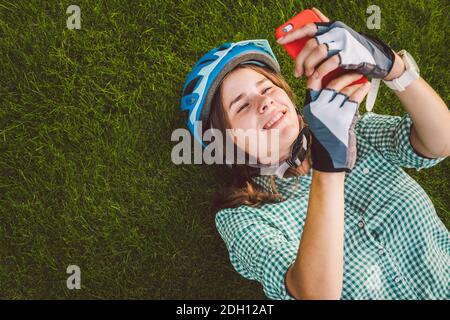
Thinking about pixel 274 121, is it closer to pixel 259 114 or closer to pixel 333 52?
pixel 259 114

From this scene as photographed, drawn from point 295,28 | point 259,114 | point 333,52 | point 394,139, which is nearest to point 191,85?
point 259,114

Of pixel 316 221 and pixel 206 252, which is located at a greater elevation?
pixel 316 221

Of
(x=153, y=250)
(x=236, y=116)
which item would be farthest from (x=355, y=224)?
(x=153, y=250)

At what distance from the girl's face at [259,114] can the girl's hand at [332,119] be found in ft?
0.99

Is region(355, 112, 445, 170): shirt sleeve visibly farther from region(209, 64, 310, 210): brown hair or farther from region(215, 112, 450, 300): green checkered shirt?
region(209, 64, 310, 210): brown hair

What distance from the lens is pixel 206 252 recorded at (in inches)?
104

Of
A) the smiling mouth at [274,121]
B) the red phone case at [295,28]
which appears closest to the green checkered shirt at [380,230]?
the smiling mouth at [274,121]

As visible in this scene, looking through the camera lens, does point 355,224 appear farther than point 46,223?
No

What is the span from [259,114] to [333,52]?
0.42 meters

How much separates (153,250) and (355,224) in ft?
3.86

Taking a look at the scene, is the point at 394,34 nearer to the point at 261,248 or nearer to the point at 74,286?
the point at 261,248

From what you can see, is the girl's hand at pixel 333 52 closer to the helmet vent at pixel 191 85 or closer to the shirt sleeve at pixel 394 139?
the shirt sleeve at pixel 394 139

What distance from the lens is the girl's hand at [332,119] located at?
5.07ft

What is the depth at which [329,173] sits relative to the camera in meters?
1.56
